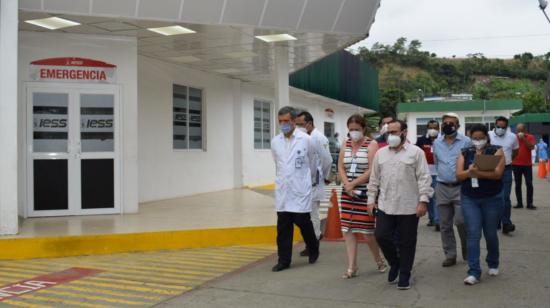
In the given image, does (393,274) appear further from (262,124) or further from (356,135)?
(262,124)

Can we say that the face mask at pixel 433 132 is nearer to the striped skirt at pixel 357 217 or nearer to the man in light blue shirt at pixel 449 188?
the man in light blue shirt at pixel 449 188

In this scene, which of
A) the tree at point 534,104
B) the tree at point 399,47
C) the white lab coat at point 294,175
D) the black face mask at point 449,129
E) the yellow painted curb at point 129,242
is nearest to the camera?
the white lab coat at point 294,175

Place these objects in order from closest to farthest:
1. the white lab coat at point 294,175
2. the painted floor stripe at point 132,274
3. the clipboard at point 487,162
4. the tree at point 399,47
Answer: the painted floor stripe at point 132,274, the clipboard at point 487,162, the white lab coat at point 294,175, the tree at point 399,47

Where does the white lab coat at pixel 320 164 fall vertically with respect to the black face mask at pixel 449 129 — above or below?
below

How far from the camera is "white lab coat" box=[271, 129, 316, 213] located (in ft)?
22.5

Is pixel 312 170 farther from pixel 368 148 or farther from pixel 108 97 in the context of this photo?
pixel 108 97

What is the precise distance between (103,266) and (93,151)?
367 cm

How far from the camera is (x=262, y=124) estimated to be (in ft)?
62.8

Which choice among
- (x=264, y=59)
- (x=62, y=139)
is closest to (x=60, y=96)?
(x=62, y=139)

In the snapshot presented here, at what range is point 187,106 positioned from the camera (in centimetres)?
1497

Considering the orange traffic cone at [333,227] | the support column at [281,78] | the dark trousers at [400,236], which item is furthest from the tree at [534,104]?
the dark trousers at [400,236]

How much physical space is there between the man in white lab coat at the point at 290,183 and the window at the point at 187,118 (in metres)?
7.84

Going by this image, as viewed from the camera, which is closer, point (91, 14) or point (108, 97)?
point (91, 14)

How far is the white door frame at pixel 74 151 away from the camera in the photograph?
397 inches
